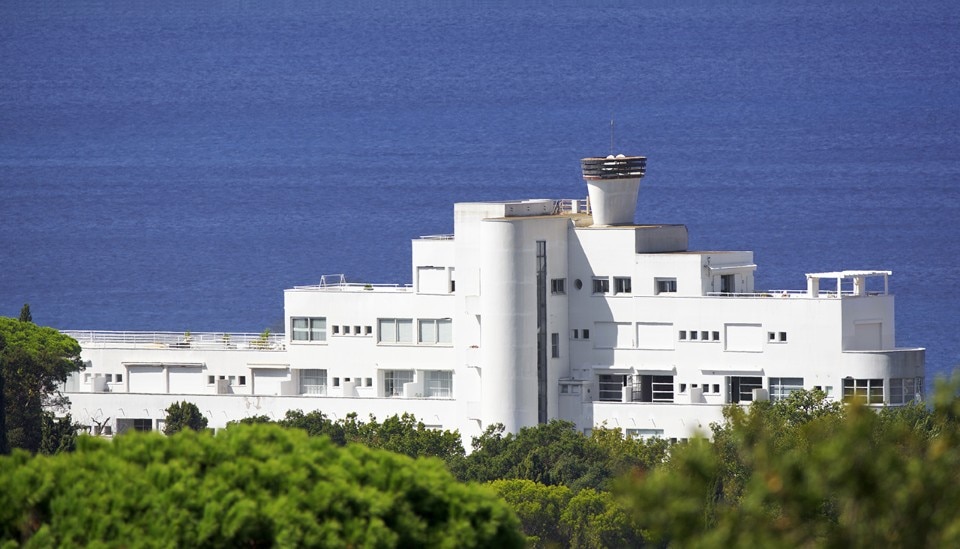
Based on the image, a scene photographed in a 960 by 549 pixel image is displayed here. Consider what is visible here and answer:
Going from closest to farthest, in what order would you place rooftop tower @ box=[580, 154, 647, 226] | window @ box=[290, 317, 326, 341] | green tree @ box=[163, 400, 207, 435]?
rooftop tower @ box=[580, 154, 647, 226] → green tree @ box=[163, 400, 207, 435] → window @ box=[290, 317, 326, 341]

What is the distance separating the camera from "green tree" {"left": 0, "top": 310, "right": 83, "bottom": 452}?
86.1m

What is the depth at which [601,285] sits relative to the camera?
284 feet

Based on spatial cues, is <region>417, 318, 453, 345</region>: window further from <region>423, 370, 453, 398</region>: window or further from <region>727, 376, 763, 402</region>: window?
<region>727, 376, 763, 402</region>: window

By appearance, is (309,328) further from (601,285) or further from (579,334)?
(601,285)

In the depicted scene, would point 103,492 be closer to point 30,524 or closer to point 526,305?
point 30,524

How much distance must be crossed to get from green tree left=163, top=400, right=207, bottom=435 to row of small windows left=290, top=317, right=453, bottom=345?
5.37m

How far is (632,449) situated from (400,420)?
1072 cm

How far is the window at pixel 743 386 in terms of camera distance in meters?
84.6

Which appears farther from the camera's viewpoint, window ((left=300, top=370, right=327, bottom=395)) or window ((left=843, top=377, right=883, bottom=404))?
window ((left=300, top=370, right=327, bottom=395))

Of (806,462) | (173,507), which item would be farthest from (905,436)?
(173,507)

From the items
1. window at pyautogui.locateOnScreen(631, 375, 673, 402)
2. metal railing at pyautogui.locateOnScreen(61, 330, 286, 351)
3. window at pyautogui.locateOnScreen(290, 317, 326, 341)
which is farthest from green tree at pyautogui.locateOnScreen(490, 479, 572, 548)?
metal railing at pyautogui.locateOnScreen(61, 330, 286, 351)

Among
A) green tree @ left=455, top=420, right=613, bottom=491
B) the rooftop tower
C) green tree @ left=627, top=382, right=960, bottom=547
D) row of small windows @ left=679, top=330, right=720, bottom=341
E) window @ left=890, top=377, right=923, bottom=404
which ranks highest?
the rooftop tower

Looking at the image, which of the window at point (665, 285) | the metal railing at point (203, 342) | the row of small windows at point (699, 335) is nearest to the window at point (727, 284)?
the window at point (665, 285)

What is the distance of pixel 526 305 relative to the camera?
8388cm
